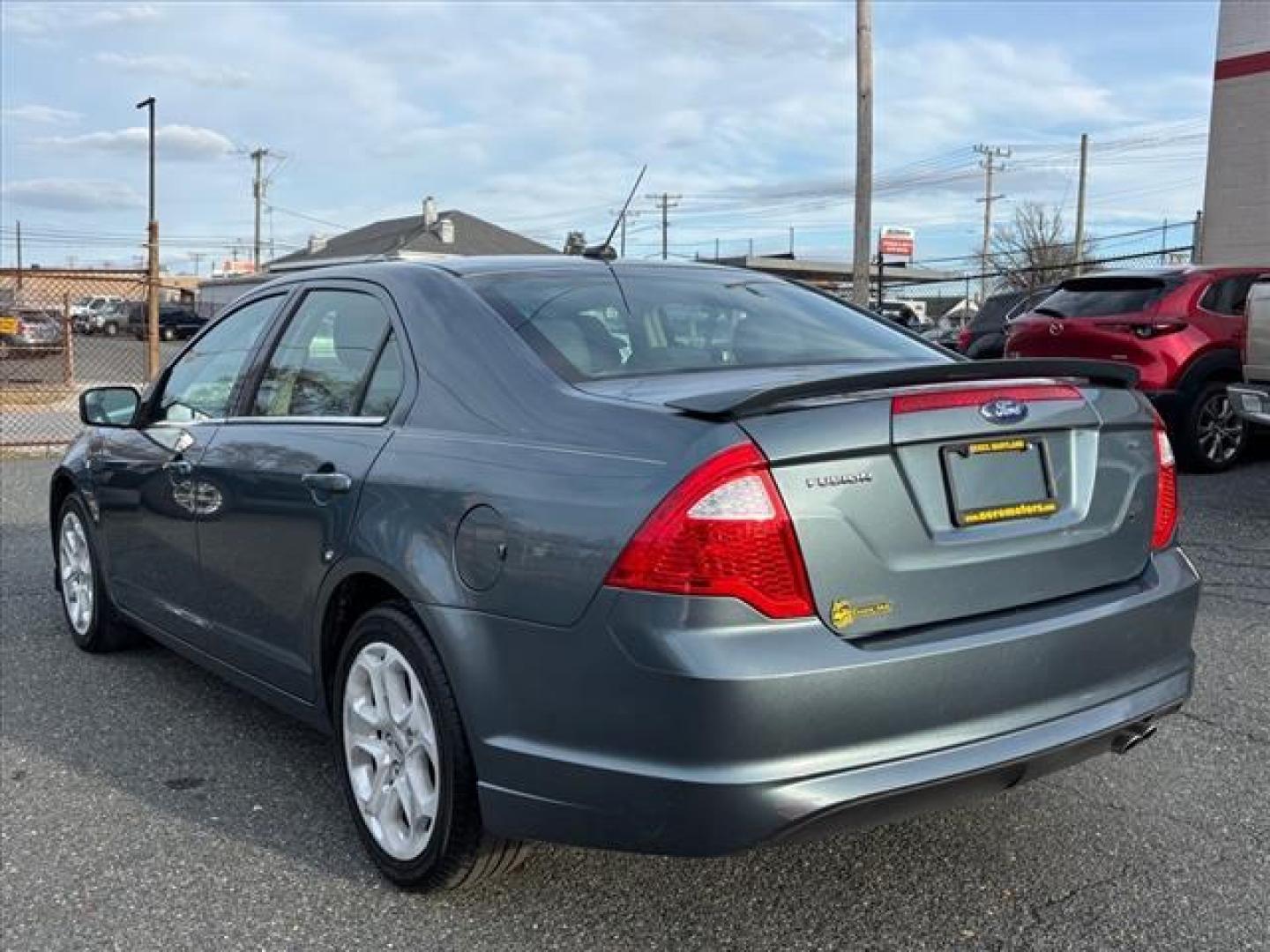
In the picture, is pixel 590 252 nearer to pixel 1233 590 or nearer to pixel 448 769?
pixel 448 769

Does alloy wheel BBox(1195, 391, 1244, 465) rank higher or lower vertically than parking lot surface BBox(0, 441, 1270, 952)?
higher

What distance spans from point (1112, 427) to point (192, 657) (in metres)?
3.09

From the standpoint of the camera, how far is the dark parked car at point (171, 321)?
49.8 metres

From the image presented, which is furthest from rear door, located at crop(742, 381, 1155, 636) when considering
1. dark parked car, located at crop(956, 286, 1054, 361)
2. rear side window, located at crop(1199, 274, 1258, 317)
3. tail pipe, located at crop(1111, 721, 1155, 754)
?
dark parked car, located at crop(956, 286, 1054, 361)

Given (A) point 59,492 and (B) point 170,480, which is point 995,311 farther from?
(B) point 170,480

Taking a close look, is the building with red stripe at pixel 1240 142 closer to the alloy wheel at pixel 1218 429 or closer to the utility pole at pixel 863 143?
the utility pole at pixel 863 143

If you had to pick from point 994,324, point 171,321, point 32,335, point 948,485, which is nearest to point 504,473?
point 948,485

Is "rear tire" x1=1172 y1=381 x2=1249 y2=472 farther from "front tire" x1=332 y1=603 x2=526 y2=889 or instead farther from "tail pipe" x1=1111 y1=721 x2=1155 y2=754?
"front tire" x1=332 y1=603 x2=526 y2=889

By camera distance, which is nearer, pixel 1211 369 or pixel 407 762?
pixel 407 762

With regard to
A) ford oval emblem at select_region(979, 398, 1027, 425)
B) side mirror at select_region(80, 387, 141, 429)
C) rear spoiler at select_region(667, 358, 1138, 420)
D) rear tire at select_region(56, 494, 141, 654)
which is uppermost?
rear spoiler at select_region(667, 358, 1138, 420)

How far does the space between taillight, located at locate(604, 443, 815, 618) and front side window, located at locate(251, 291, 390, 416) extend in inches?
52.5

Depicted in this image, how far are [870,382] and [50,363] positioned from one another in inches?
906

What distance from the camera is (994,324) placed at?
1440 centimetres

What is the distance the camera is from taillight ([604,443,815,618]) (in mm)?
2383
